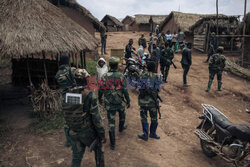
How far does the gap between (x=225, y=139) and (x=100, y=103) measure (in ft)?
9.66

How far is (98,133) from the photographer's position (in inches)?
107

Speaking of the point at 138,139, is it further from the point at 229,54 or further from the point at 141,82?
the point at 229,54

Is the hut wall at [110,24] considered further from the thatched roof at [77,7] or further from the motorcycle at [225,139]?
the motorcycle at [225,139]

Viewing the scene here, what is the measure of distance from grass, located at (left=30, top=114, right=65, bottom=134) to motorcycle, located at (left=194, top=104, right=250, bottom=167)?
3.72m

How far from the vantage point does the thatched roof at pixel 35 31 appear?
5102mm

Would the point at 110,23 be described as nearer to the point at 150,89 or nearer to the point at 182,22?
the point at 182,22

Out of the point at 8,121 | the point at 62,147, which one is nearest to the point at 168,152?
the point at 62,147

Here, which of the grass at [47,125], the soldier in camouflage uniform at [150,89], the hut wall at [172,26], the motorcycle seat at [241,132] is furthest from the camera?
the hut wall at [172,26]

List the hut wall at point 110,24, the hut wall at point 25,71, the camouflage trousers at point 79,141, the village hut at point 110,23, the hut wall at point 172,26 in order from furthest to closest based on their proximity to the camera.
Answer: the hut wall at point 110,24, the village hut at point 110,23, the hut wall at point 172,26, the hut wall at point 25,71, the camouflage trousers at point 79,141

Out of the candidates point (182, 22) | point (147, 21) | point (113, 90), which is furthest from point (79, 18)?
point (147, 21)

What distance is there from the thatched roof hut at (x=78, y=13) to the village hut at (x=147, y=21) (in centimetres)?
2296

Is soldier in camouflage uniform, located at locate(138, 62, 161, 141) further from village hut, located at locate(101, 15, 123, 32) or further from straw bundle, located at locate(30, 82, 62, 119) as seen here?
village hut, located at locate(101, 15, 123, 32)

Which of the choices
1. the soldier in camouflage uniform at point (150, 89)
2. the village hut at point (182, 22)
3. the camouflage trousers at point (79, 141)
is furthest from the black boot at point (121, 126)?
the village hut at point (182, 22)

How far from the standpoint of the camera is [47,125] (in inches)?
196
